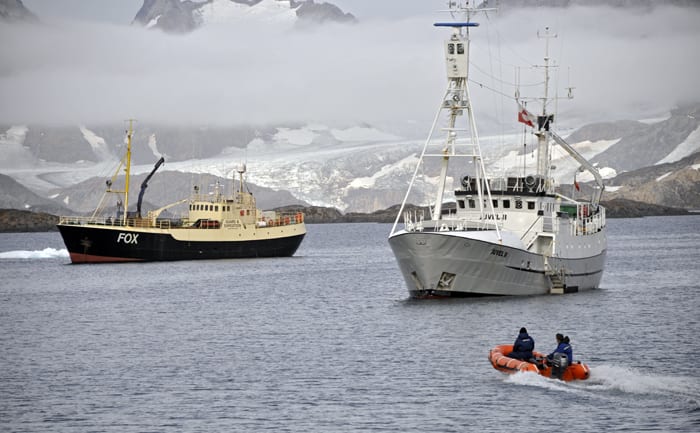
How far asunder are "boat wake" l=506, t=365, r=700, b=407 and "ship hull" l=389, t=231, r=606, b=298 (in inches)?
770

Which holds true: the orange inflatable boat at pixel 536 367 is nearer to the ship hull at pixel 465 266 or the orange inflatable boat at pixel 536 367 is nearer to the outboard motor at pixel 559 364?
the outboard motor at pixel 559 364

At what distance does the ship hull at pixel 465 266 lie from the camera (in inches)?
2522

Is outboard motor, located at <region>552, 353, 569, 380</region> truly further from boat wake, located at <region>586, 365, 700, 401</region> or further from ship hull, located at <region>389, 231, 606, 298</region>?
ship hull, located at <region>389, 231, 606, 298</region>

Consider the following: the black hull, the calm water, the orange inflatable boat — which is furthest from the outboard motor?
the black hull

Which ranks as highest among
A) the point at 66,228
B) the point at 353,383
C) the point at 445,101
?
the point at 445,101

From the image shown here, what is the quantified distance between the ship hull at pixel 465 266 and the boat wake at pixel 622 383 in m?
19.6

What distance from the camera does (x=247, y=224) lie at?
4656 inches

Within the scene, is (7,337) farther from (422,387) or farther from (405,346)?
(422,387)

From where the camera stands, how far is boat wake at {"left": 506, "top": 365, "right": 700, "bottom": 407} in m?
41.8

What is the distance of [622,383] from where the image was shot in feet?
140

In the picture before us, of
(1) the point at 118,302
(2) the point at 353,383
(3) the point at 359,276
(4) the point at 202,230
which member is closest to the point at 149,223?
(4) the point at 202,230

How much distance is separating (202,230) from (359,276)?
21291 mm

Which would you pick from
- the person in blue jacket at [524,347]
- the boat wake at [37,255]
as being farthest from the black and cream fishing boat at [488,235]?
the boat wake at [37,255]

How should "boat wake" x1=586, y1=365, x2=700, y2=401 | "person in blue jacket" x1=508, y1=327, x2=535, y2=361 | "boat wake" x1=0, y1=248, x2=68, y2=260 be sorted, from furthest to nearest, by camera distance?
"boat wake" x1=0, y1=248, x2=68, y2=260 → "person in blue jacket" x1=508, y1=327, x2=535, y2=361 → "boat wake" x1=586, y1=365, x2=700, y2=401
